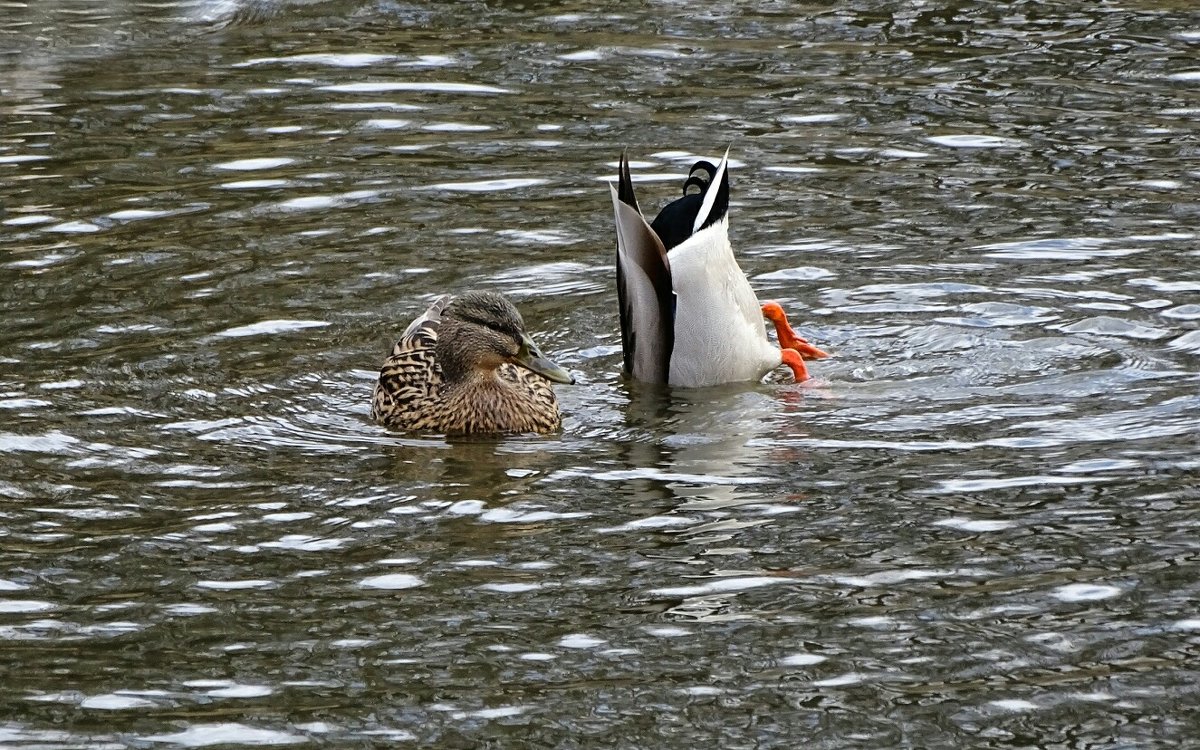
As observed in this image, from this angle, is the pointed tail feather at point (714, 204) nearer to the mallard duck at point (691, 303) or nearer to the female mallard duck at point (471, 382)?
the mallard duck at point (691, 303)

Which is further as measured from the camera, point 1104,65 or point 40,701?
point 1104,65

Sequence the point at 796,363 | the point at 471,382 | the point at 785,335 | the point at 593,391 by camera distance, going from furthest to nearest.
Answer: the point at 785,335 < the point at 593,391 < the point at 796,363 < the point at 471,382

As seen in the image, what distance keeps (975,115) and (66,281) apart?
20.6 ft

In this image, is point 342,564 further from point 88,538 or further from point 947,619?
point 947,619

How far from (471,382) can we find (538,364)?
20.6 inches

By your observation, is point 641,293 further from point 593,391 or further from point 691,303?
point 593,391

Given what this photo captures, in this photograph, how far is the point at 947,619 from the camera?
618cm

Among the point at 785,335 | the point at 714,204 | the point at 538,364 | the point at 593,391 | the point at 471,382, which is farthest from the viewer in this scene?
the point at 785,335

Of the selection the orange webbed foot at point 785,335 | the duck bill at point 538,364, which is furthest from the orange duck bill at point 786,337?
the duck bill at point 538,364

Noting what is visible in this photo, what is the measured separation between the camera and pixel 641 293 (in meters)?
9.12

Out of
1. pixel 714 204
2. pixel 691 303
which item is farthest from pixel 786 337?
pixel 714 204

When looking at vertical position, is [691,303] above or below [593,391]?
above

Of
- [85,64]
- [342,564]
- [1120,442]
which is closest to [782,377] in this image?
[1120,442]

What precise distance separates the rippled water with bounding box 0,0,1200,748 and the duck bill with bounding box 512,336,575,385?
1.01ft
